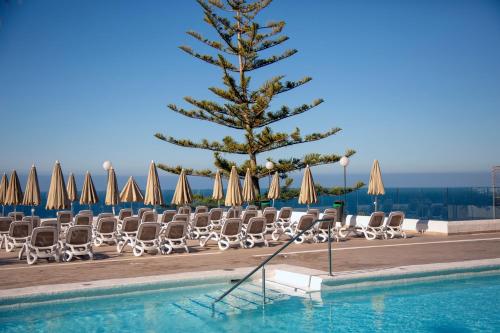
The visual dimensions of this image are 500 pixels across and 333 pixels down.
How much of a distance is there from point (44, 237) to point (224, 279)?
3.38 meters

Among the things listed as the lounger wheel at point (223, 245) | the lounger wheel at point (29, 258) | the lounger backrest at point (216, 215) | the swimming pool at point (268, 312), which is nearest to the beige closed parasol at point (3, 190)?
the lounger backrest at point (216, 215)

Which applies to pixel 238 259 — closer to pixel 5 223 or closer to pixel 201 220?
pixel 201 220

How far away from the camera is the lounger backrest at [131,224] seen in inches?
404

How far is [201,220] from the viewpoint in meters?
11.8

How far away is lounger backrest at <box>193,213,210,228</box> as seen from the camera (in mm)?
11695

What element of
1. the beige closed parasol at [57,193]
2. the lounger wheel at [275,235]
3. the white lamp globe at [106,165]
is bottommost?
the lounger wheel at [275,235]

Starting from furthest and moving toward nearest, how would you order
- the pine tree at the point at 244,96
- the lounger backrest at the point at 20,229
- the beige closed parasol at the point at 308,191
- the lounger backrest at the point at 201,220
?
the pine tree at the point at 244,96 < the beige closed parasol at the point at 308,191 < the lounger backrest at the point at 201,220 < the lounger backrest at the point at 20,229

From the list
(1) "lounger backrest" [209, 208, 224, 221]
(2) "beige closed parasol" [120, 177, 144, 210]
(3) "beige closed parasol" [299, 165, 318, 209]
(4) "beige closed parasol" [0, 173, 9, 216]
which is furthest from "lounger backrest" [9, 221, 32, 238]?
(3) "beige closed parasol" [299, 165, 318, 209]

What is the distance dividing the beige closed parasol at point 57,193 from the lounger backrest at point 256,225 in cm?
376

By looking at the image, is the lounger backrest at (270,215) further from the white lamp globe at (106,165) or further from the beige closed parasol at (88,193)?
the white lamp globe at (106,165)

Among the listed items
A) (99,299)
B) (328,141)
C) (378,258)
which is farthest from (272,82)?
(99,299)

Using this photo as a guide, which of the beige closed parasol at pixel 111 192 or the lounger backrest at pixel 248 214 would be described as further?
the beige closed parasol at pixel 111 192

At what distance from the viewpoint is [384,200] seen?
19.7 metres

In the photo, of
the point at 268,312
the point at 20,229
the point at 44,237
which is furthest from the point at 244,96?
the point at 268,312
